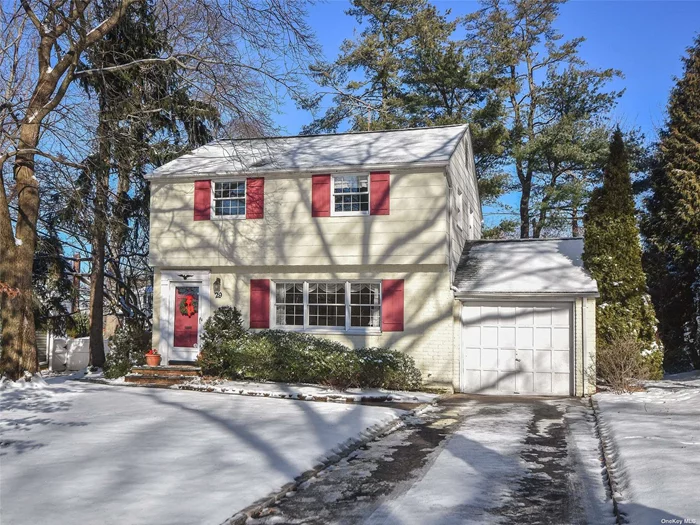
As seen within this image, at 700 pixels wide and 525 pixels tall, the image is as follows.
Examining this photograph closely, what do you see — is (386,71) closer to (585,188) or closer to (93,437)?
(585,188)

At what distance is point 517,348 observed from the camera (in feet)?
50.8

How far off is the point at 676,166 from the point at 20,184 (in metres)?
19.2

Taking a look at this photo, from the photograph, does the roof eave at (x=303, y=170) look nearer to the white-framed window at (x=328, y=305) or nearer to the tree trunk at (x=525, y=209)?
the white-framed window at (x=328, y=305)

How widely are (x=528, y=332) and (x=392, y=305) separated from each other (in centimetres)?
330

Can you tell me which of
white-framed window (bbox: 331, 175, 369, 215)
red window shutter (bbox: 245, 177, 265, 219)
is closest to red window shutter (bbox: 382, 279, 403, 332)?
white-framed window (bbox: 331, 175, 369, 215)

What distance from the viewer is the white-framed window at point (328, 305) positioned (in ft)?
52.3

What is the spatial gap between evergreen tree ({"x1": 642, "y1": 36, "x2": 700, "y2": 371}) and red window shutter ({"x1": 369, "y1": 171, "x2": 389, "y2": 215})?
33.9 feet

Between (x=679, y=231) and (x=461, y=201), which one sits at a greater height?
(x=461, y=201)

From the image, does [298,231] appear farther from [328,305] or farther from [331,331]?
[331,331]

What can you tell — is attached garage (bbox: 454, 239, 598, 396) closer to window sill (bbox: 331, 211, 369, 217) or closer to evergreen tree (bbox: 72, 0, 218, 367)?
window sill (bbox: 331, 211, 369, 217)

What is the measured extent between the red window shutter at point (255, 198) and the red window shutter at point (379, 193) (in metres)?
2.89

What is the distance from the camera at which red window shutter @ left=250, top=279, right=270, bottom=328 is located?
16375 millimetres

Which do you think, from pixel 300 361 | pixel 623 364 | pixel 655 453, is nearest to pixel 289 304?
pixel 300 361

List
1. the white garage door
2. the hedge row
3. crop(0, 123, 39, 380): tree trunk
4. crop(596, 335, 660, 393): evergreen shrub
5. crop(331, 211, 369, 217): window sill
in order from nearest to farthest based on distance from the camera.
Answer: crop(0, 123, 39, 380): tree trunk
crop(596, 335, 660, 393): evergreen shrub
the hedge row
the white garage door
crop(331, 211, 369, 217): window sill
